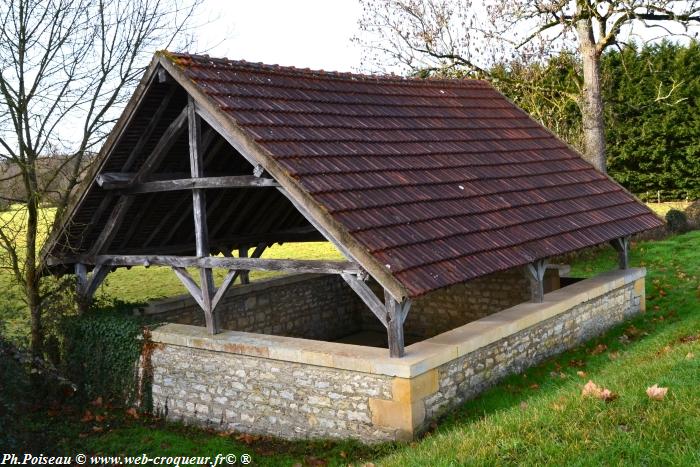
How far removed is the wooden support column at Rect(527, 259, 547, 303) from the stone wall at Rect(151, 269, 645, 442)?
0.69 feet

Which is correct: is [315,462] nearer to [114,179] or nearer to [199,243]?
[199,243]

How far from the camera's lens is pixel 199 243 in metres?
7.56

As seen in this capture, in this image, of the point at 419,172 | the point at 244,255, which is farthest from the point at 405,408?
the point at 244,255

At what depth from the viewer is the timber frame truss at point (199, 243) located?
20.7 ft

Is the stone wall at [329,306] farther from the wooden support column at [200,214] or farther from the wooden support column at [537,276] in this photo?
the wooden support column at [537,276]

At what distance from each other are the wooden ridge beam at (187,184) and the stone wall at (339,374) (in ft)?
5.55

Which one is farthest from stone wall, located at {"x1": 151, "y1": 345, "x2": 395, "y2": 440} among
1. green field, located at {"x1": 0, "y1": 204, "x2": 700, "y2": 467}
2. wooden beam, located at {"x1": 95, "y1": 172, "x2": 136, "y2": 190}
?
wooden beam, located at {"x1": 95, "y1": 172, "x2": 136, "y2": 190}

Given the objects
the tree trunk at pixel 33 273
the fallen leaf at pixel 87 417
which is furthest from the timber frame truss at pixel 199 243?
the fallen leaf at pixel 87 417

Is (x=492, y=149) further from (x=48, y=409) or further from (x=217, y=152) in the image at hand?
(x=48, y=409)

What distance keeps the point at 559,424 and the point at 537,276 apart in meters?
4.05

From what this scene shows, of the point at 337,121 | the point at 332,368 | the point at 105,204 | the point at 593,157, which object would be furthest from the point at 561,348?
the point at 593,157

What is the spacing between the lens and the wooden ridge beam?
22.5ft

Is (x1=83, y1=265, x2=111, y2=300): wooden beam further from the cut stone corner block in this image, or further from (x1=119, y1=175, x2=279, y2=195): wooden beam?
the cut stone corner block

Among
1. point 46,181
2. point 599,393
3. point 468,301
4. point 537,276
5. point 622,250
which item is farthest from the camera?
point 468,301
